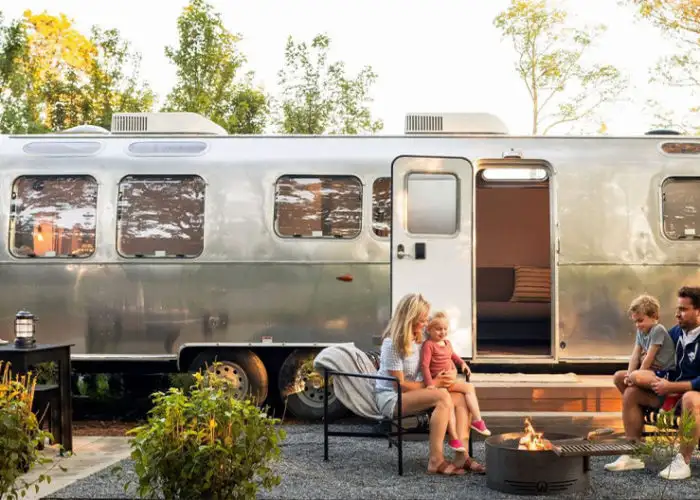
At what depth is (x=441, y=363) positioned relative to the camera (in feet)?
19.3

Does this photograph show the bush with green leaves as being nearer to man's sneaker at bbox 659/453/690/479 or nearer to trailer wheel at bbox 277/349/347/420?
man's sneaker at bbox 659/453/690/479

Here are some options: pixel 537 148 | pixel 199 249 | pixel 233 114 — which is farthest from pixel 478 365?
pixel 233 114

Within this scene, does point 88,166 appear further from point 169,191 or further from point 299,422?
point 299,422

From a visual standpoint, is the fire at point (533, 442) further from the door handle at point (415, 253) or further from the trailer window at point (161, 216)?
the trailer window at point (161, 216)

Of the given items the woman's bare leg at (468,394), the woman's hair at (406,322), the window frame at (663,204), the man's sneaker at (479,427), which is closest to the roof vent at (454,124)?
the window frame at (663,204)

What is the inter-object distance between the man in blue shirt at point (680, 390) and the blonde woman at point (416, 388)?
96 centimetres

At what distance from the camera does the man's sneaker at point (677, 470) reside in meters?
5.32

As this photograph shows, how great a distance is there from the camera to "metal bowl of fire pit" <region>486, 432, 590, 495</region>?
5008mm

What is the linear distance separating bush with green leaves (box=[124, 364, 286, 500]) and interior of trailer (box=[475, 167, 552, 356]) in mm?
5569

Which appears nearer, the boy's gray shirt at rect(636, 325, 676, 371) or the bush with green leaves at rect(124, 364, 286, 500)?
the bush with green leaves at rect(124, 364, 286, 500)

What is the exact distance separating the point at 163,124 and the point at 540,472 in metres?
5.16

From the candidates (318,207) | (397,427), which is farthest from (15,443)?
(318,207)

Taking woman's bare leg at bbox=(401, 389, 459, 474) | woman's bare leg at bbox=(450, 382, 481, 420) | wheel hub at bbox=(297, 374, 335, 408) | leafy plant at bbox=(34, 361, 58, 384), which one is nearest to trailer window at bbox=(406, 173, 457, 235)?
wheel hub at bbox=(297, 374, 335, 408)

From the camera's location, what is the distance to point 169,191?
823cm
